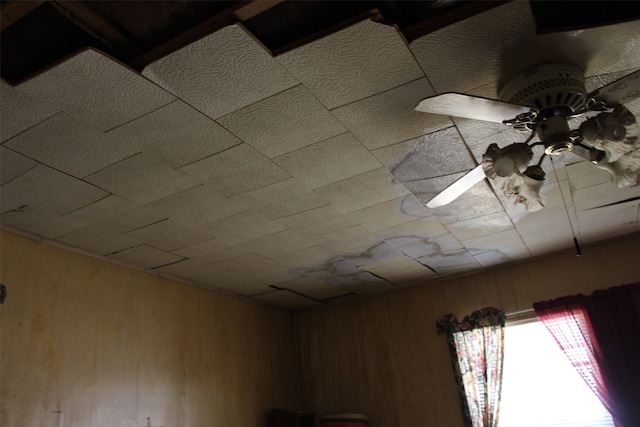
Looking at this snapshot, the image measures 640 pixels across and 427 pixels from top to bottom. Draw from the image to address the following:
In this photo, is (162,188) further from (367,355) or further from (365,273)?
(367,355)

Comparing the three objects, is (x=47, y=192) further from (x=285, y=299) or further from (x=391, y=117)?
(x=285, y=299)

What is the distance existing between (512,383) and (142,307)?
123 inches

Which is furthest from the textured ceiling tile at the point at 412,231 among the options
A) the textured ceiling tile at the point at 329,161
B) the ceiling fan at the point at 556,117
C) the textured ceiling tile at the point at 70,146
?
the textured ceiling tile at the point at 70,146

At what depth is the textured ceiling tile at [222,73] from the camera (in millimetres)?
1835

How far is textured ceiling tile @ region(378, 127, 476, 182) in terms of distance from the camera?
255cm

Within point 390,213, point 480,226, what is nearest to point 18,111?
point 390,213

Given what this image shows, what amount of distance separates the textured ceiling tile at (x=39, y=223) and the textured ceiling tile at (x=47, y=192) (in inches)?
2.3

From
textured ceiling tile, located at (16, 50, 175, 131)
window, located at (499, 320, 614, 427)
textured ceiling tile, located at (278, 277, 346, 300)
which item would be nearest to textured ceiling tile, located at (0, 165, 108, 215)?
textured ceiling tile, located at (16, 50, 175, 131)

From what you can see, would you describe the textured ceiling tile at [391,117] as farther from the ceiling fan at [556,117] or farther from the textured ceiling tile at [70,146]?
the textured ceiling tile at [70,146]

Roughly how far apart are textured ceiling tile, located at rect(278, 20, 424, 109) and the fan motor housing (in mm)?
466

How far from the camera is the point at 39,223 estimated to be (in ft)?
10.1

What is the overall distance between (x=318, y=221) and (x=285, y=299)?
1968mm

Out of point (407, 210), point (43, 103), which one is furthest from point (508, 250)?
point (43, 103)

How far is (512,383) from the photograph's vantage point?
170 inches
